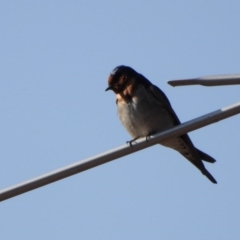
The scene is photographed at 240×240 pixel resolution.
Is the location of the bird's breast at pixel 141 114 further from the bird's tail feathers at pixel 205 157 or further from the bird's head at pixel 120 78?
the bird's tail feathers at pixel 205 157

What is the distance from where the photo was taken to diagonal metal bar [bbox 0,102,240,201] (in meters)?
5.64

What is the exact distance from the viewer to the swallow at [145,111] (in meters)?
9.88

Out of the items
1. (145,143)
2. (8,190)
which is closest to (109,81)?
(145,143)

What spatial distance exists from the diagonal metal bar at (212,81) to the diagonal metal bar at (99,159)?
0.20 m

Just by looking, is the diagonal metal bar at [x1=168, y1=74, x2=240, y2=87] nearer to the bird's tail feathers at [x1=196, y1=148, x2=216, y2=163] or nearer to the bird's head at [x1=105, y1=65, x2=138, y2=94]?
the bird's tail feathers at [x1=196, y1=148, x2=216, y2=163]

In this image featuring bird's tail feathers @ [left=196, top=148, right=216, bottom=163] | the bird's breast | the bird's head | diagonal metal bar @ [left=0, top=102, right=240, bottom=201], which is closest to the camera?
diagonal metal bar @ [left=0, top=102, right=240, bottom=201]

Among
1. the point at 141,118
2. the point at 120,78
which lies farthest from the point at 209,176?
the point at 120,78

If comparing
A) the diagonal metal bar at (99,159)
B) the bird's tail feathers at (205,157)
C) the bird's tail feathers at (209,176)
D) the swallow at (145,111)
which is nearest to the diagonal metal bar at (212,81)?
Result: the diagonal metal bar at (99,159)

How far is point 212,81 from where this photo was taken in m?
5.80

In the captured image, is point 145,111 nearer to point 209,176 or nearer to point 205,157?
point 205,157

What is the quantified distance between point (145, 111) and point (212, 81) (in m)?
4.14

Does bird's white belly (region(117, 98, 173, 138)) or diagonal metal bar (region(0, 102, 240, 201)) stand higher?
bird's white belly (region(117, 98, 173, 138))

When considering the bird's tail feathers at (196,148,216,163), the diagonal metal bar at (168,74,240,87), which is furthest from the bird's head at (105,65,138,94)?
the diagonal metal bar at (168,74,240,87)

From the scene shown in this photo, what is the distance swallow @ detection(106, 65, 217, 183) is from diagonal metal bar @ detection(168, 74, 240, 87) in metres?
3.56
